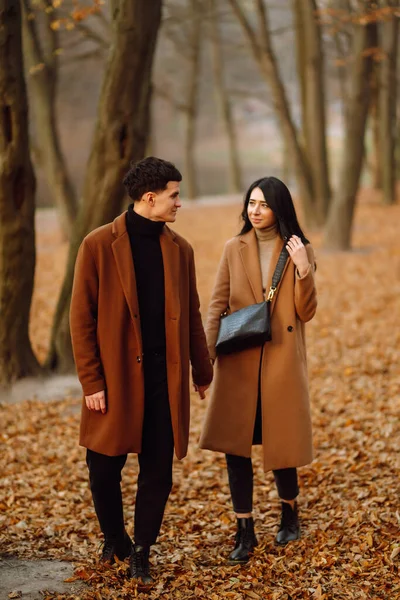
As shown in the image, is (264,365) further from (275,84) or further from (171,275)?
(275,84)

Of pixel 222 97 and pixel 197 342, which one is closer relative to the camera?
pixel 197 342

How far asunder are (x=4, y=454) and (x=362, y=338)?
475 centimetres

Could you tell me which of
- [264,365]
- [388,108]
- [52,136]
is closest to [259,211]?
[264,365]

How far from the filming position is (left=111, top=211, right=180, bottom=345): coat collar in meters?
3.76

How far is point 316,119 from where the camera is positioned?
1577 centimetres

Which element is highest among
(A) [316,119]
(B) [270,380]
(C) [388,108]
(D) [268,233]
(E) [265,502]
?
(C) [388,108]

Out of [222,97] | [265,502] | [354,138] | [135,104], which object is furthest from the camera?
[222,97]

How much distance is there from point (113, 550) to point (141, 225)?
1.70 meters

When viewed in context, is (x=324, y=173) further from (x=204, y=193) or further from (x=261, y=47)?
(x=204, y=193)

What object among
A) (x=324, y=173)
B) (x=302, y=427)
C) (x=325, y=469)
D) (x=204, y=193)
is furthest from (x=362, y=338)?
(x=204, y=193)

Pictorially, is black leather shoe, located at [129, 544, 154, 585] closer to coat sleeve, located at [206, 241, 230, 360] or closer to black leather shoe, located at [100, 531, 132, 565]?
black leather shoe, located at [100, 531, 132, 565]

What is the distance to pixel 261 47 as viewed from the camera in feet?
50.8

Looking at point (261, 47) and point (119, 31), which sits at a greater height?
point (261, 47)

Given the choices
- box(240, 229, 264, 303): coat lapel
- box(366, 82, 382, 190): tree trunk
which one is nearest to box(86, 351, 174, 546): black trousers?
box(240, 229, 264, 303): coat lapel
